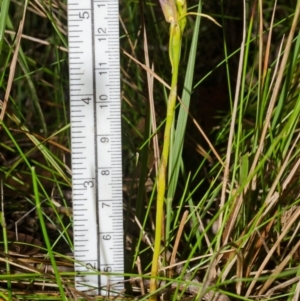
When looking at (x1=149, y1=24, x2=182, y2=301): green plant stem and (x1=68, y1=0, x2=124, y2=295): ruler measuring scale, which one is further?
(x1=68, y1=0, x2=124, y2=295): ruler measuring scale

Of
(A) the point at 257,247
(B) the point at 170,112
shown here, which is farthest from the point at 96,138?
(A) the point at 257,247

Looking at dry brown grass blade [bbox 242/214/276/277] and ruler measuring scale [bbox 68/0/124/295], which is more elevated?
ruler measuring scale [bbox 68/0/124/295]

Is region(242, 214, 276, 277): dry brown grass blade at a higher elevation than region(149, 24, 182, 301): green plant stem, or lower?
lower

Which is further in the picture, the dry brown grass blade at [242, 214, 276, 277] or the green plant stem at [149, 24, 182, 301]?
the dry brown grass blade at [242, 214, 276, 277]

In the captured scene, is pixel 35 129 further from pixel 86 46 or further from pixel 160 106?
pixel 86 46

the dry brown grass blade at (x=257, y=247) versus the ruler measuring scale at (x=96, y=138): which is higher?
the ruler measuring scale at (x=96, y=138)

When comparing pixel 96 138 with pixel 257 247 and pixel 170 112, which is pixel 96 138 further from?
pixel 257 247

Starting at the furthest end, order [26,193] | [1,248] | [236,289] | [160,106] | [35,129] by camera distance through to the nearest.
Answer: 1. [35,129]
2. [160,106]
3. [26,193]
4. [1,248]
5. [236,289]

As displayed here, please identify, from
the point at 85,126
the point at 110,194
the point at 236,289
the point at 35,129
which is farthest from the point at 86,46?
the point at 35,129
